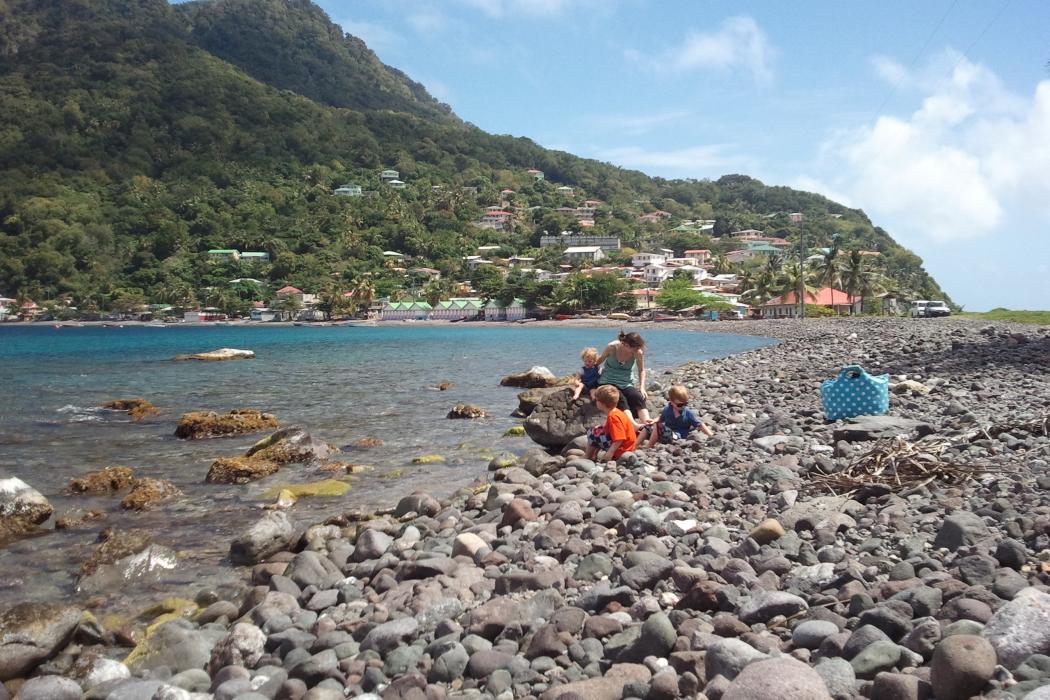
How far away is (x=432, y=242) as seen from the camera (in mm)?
168750

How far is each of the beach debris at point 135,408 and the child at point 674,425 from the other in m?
13.9

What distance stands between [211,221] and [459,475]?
163m

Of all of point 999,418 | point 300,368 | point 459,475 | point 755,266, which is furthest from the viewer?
point 755,266

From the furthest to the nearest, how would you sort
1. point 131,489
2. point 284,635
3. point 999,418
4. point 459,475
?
point 459,475
point 131,489
point 999,418
point 284,635

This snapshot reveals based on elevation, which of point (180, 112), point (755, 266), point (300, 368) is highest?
point (180, 112)

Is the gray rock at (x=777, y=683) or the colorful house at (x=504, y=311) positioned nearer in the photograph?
the gray rock at (x=777, y=683)

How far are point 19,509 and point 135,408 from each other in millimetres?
11186

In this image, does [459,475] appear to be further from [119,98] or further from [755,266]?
[119,98]

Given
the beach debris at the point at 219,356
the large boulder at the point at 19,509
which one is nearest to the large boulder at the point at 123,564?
the large boulder at the point at 19,509

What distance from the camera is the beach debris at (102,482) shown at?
10.4m

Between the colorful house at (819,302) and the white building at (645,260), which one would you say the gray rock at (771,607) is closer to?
the colorful house at (819,302)

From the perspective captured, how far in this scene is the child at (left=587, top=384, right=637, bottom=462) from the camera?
30.0 ft

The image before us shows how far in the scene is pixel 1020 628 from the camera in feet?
10.3

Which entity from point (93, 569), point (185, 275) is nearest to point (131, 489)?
point (93, 569)
